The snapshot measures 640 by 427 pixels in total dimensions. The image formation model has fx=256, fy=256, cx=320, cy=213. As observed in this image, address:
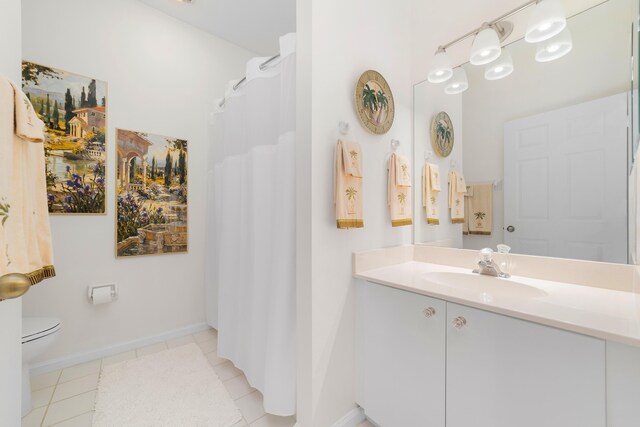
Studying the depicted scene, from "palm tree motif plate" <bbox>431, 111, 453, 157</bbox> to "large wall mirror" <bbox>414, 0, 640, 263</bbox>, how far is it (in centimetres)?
5

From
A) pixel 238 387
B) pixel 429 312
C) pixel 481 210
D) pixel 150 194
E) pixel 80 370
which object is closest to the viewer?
pixel 429 312

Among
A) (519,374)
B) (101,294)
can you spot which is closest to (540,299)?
(519,374)

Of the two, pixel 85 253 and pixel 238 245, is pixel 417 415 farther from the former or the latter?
pixel 85 253

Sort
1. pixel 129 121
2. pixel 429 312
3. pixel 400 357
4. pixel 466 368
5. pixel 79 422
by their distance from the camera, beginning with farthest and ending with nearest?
pixel 129 121
pixel 79 422
pixel 400 357
pixel 429 312
pixel 466 368

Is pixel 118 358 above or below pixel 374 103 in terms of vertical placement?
below

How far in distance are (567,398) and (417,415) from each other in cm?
59

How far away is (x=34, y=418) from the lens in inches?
57.6

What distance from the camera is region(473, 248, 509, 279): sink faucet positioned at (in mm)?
1339

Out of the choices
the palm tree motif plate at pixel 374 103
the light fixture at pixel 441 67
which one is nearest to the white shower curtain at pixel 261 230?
the palm tree motif plate at pixel 374 103

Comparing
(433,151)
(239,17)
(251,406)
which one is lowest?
(251,406)

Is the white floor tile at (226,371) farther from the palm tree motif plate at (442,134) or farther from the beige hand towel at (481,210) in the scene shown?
the palm tree motif plate at (442,134)

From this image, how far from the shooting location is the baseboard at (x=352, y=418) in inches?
54.5

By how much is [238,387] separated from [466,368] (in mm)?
1476

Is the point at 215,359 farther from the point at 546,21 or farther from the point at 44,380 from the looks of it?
the point at 546,21
